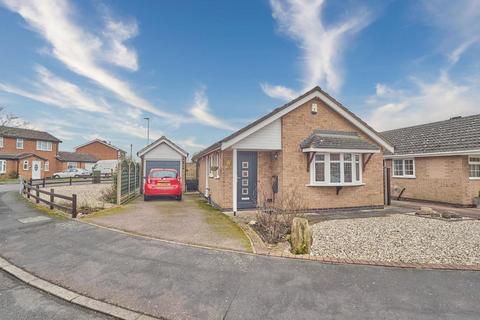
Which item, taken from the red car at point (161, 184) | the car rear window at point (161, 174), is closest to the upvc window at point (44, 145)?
the red car at point (161, 184)

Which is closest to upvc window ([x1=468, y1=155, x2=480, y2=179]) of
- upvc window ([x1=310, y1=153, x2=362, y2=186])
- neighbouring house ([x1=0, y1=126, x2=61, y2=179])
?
upvc window ([x1=310, y1=153, x2=362, y2=186])

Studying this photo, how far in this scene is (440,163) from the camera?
13.3 m

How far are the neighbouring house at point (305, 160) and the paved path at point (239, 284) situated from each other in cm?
542

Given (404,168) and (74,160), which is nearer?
(404,168)

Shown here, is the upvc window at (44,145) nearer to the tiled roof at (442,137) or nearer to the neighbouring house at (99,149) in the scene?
the neighbouring house at (99,149)

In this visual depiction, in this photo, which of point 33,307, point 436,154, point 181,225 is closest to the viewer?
point 33,307

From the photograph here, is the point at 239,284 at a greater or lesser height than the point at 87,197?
lesser

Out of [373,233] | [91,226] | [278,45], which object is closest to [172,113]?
[278,45]

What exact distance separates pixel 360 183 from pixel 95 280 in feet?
35.0

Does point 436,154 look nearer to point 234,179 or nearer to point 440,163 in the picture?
point 440,163

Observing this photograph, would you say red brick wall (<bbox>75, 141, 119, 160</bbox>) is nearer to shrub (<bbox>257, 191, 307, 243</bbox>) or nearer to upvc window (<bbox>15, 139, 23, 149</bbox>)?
upvc window (<bbox>15, 139, 23, 149</bbox>)

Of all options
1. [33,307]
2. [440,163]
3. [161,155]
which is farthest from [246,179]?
[440,163]

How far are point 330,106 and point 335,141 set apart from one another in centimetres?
189

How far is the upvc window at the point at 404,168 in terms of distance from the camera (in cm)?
1501
